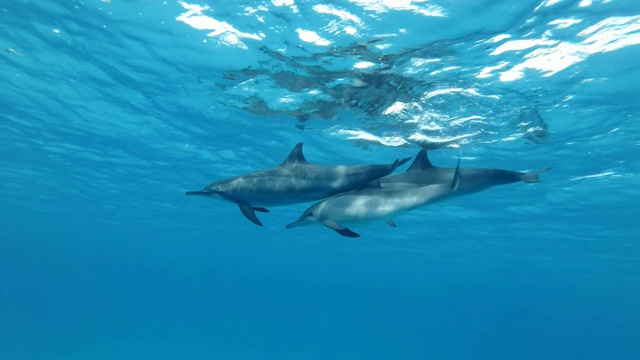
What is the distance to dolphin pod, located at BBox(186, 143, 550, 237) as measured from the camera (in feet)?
22.0

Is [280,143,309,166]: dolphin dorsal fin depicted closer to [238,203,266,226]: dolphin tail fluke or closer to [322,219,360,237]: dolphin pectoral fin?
[238,203,266,226]: dolphin tail fluke

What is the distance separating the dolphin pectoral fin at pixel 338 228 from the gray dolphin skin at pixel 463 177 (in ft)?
3.72

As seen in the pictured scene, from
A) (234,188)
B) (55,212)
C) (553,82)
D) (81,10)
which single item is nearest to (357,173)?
(234,188)

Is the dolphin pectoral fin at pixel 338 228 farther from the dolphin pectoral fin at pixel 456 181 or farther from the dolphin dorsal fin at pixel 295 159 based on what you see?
the dolphin pectoral fin at pixel 456 181

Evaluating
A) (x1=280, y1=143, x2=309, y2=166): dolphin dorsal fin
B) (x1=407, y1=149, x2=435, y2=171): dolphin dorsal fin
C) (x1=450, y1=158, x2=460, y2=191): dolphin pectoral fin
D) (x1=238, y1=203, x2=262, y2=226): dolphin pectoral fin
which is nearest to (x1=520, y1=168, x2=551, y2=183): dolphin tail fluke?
(x1=450, y1=158, x2=460, y2=191): dolphin pectoral fin

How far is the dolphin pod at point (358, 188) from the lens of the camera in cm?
671

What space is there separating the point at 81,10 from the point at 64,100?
8.19 meters

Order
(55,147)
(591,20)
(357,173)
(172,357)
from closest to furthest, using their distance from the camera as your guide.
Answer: (357,173)
(591,20)
(55,147)
(172,357)

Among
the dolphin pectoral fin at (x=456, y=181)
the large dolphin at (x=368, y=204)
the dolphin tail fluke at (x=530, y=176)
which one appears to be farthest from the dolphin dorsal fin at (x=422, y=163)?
the dolphin tail fluke at (x=530, y=176)

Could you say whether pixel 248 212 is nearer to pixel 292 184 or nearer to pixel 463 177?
pixel 292 184

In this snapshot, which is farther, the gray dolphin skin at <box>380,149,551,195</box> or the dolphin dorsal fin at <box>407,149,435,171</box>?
the dolphin dorsal fin at <box>407,149,435,171</box>

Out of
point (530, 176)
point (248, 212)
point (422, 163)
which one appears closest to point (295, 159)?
point (248, 212)

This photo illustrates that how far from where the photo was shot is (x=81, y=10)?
1162cm

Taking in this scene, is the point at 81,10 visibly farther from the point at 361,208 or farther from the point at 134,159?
the point at 134,159
